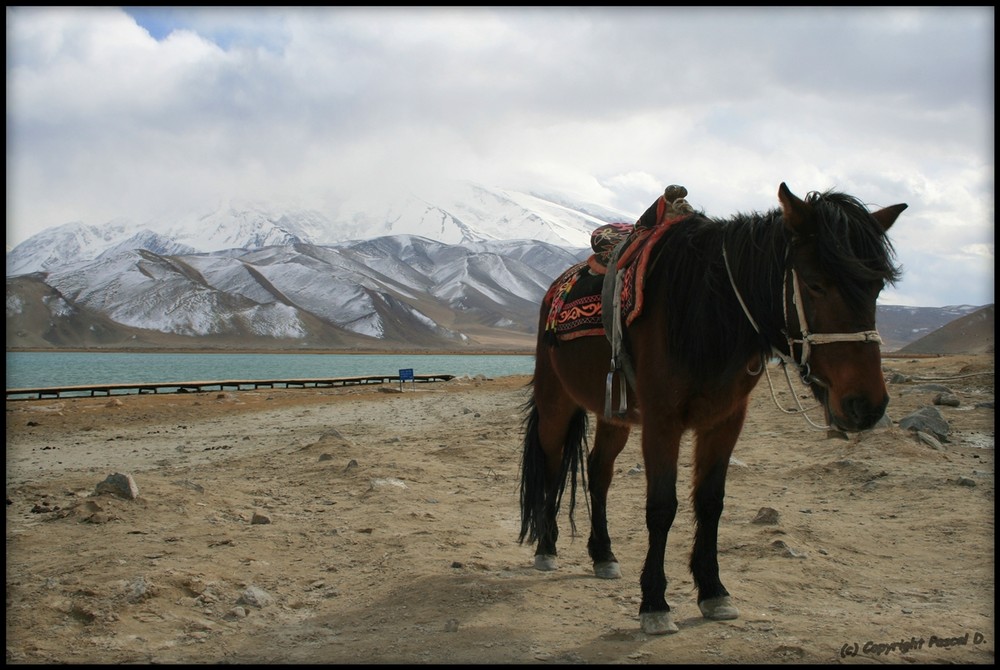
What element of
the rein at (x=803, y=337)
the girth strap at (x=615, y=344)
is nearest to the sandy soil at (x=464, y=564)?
the girth strap at (x=615, y=344)

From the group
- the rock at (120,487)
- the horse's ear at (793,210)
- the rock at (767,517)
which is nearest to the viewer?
the horse's ear at (793,210)

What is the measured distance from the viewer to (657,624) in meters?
4.32

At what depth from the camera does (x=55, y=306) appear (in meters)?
150

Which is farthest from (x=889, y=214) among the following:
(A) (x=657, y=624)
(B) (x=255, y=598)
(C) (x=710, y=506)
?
(B) (x=255, y=598)

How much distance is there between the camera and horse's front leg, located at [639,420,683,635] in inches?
171

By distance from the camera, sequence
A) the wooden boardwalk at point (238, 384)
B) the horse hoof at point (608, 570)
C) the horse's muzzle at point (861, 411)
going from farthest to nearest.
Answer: the wooden boardwalk at point (238, 384)
the horse hoof at point (608, 570)
the horse's muzzle at point (861, 411)

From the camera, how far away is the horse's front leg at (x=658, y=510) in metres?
4.34

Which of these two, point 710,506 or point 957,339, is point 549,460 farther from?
point 957,339

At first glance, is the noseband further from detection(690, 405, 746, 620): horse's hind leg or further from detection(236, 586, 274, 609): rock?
detection(236, 586, 274, 609): rock

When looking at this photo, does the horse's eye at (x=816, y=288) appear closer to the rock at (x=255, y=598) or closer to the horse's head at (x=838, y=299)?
the horse's head at (x=838, y=299)

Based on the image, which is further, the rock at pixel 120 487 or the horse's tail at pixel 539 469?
the rock at pixel 120 487

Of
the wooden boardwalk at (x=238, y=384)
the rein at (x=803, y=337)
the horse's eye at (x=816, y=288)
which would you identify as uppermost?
the horse's eye at (x=816, y=288)

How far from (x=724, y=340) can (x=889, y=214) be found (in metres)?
1.14

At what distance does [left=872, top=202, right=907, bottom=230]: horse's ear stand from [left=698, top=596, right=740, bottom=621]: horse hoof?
238cm
